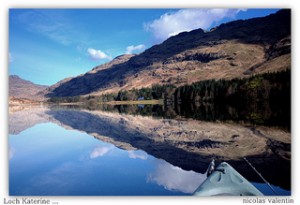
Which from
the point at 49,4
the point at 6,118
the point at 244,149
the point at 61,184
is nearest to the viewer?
the point at 6,118

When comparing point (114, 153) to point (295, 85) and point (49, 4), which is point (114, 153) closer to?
point (49, 4)

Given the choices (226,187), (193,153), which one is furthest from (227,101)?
(226,187)

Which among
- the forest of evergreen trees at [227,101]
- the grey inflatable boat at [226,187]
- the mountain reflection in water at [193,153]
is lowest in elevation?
the mountain reflection in water at [193,153]

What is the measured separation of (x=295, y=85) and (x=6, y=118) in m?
6.77

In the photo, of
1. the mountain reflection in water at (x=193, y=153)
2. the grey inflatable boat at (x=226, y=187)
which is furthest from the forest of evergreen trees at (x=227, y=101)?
the grey inflatable boat at (x=226, y=187)

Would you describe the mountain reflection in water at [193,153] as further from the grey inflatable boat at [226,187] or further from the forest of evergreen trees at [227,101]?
the forest of evergreen trees at [227,101]

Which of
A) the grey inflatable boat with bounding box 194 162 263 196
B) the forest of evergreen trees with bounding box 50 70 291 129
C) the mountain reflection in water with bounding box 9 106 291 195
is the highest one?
the forest of evergreen trees with bounding box 50 70 291 129

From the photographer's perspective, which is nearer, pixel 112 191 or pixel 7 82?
pixel 7 82

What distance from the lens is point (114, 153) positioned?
12.1 meters

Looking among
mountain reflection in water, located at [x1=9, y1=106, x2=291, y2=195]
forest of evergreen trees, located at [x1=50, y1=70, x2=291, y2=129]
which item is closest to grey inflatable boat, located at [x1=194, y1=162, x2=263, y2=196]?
mountain reflection in water, located at [x1=9, y1=106, x2=291, y2=195]

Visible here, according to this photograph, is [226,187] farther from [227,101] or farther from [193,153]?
[227,101]

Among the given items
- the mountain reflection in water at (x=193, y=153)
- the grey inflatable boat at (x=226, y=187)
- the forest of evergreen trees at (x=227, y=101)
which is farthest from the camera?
the forest of evergreen trees at (x=227, y=101)

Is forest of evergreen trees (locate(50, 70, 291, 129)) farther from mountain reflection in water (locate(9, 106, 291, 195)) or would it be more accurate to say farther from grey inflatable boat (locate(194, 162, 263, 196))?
grey inflatable boat (locate(194, 162, 263, 196))

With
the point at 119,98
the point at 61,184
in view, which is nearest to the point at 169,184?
the point at 61,184
